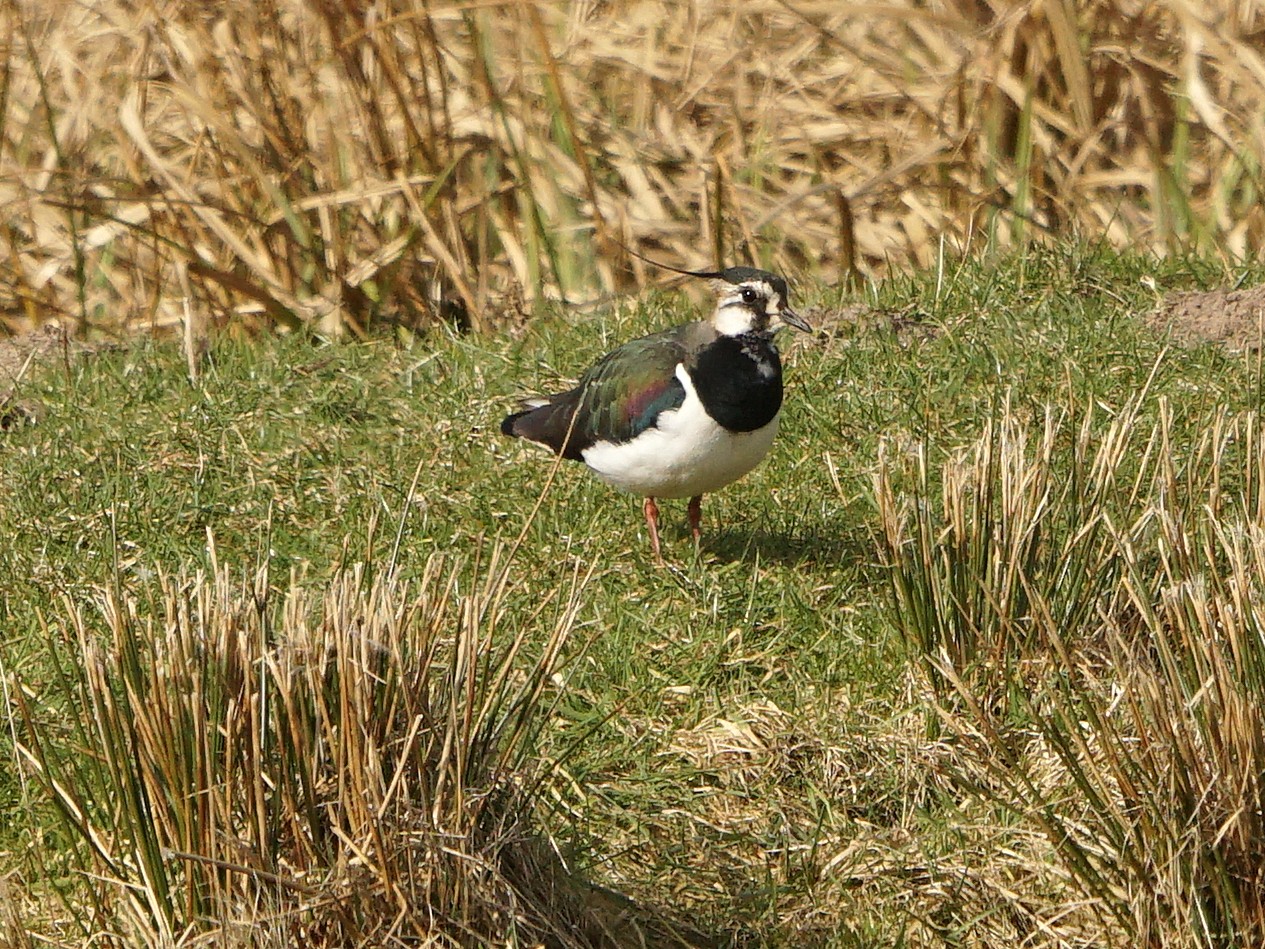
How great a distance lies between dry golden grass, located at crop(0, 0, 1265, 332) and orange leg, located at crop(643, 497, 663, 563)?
1922mm

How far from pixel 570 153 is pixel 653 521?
9.32ft

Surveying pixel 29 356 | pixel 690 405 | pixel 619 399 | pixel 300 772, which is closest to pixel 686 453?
pixel 690 405

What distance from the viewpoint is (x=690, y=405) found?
448 centimetres

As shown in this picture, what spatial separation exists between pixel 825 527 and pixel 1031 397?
2.83 ft

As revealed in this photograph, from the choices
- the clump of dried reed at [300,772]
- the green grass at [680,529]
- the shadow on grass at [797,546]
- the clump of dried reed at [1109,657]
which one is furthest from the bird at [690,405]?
the clump of dried reed at [300,772]

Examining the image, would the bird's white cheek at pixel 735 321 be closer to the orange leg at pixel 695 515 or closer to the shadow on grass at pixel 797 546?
the orange leg at pixel 695 515

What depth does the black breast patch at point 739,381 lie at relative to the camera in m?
4.42

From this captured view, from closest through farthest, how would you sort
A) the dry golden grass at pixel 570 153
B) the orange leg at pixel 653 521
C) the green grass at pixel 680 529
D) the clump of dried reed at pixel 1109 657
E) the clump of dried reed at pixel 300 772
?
the clump of dried reed at pixel 300 772 < the clump of dried reed at pixel 1109 657 < the green grass at pixel 680 529 < the orange leg at pixel 653 521 < the dry golden grass at pixel 570 153

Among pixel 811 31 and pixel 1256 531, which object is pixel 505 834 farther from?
pixel 811 31

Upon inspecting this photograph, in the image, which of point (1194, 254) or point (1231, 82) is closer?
point (1194, 254)

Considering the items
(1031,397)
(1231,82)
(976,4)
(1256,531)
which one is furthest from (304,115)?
(1256,531)

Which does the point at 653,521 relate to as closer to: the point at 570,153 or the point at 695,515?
the point at 695,515

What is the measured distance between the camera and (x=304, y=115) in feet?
22.8

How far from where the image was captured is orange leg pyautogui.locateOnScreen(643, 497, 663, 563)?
4.68 metres
